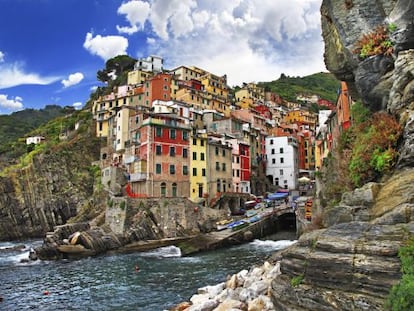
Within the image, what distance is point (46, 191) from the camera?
66812 mm

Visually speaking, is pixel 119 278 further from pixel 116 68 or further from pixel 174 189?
pixel 116 68

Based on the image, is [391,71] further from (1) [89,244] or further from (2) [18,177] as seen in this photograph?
(2) [18,177]

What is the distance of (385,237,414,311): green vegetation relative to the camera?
769 cm

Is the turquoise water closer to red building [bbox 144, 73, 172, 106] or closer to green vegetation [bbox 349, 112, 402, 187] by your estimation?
green vegetation [bbox 349, 112, 402, 187]

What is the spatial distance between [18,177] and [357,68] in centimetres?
6576

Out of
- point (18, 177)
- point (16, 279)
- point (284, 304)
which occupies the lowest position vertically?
point (16, 279)

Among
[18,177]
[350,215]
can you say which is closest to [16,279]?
[350,215]

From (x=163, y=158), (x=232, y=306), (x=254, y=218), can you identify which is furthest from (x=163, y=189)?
(x=232, y=306)

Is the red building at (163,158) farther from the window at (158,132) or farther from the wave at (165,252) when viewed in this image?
the wave at (165,252)

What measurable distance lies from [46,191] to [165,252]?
38.6 meters

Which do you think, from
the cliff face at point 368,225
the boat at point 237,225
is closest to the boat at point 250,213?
the boat at point 237,225

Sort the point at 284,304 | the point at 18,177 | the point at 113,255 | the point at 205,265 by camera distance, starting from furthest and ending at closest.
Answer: the point at 18,177, the point at 113,255, the point at 205,265, the point at 284,304

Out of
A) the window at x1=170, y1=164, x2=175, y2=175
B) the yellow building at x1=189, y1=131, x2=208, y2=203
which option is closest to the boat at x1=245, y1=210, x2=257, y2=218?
the yellow building at x1=189, y1=131, x2=208, y2=203

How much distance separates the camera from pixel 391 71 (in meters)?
17.8
